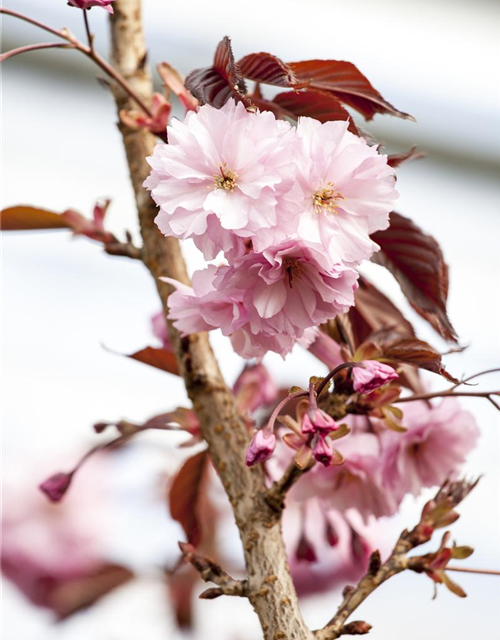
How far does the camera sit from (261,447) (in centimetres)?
33

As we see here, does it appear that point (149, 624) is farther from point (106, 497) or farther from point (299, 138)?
point (299, 138)

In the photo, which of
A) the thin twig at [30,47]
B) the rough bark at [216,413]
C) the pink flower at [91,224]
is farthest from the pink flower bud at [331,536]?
the thin twig at [30,47]

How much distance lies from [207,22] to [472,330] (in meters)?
1.16

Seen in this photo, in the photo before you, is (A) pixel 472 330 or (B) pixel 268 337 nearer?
(B) pixel 268 337

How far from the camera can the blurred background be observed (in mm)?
1448

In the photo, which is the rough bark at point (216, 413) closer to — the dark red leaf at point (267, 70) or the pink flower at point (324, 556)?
the dark red leaf at point (267, 70)

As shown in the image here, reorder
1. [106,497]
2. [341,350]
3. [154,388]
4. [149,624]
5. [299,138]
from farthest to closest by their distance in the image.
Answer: [154,388], [106,497], [149,624], [341,350], [299,138]

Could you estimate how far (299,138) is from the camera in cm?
31

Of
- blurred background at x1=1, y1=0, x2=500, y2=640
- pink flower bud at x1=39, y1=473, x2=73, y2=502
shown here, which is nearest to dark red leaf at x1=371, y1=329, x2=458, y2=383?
pink flower bud at x1=39, y1=473, x2=73, y2=502

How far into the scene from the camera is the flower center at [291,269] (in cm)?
33

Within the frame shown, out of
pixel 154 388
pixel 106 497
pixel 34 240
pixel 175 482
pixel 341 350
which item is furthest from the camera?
pixel 34 240

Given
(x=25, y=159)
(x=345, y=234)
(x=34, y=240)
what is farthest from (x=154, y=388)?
(x=345, y=234)

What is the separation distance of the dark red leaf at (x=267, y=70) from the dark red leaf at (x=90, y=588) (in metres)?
0.53

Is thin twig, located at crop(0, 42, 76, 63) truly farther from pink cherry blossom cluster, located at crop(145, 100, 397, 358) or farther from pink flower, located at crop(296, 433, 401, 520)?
pink flower, located at crop(296, 433, 401, 520)
